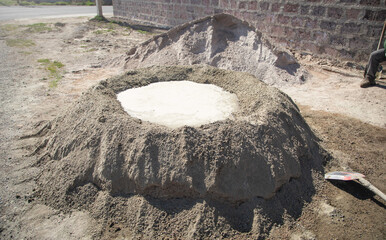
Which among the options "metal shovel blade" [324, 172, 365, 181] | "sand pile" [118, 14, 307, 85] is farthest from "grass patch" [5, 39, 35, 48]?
"metal shovel blade" [324, 172, 365, 181]

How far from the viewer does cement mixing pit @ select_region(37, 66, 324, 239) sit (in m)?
2.56

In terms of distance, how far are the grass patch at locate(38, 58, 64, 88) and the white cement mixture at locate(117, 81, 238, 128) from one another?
3298mm

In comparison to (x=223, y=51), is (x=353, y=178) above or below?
below

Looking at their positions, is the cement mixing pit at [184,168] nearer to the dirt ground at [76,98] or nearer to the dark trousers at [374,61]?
the dirt ground at [76,98]

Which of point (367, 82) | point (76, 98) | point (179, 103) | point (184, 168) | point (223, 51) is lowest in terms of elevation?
A: point (76, 98)

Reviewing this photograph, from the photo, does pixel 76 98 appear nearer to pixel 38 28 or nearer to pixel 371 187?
pixel 371 187

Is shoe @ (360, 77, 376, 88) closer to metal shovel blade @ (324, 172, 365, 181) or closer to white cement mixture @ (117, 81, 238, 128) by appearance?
metal shovel blade @ (324, 172, 365, 181)

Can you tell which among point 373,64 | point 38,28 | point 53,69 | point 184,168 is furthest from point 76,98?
point 38,28

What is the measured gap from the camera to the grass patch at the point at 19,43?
9123 mm

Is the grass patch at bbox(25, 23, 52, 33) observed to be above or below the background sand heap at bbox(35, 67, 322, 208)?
above

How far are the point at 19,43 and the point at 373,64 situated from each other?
415 inches

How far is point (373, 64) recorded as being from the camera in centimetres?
536

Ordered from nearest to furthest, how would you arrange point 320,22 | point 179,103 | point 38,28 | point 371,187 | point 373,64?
point 371,187, point 179,103, point 373,64, point 320,22, point 38,28

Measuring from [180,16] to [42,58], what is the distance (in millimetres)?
5278
